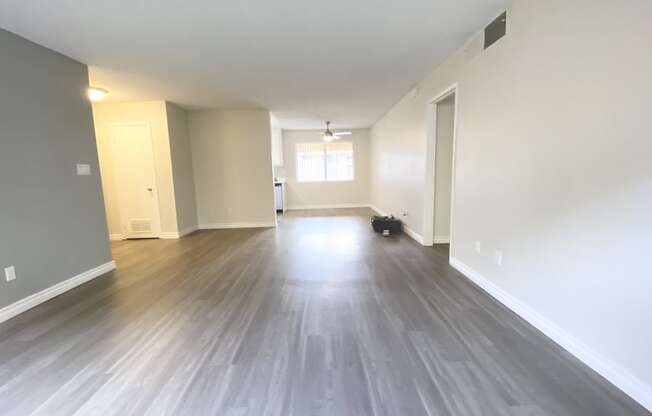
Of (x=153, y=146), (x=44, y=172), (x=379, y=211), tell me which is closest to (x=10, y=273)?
(x=44, y=172)

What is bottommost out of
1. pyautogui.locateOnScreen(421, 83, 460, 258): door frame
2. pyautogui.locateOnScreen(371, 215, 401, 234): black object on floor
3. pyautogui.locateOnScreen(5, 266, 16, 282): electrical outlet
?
pyautogui.locateOnScreen(371, 215, 401, 234): black object on floor

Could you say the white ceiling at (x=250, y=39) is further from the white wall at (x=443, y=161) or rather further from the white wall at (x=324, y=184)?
the white wall at (x=324, y=184)

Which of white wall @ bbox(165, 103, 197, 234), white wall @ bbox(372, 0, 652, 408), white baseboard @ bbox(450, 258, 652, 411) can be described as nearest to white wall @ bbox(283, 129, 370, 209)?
white wall @ bbox(165, 103, 197, 234)

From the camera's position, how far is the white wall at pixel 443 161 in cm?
405

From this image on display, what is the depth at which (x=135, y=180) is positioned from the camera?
514cm

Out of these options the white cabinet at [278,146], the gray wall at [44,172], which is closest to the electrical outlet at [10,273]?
the gray wall at [44,172]

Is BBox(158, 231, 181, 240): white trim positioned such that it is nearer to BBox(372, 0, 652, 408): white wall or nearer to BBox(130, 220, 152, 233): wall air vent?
BBox(130, 220, 152, 233): wall air vent

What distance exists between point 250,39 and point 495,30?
2239 mm

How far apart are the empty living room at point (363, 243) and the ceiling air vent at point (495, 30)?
0.02 m

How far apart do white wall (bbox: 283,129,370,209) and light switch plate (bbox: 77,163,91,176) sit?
19.2 ft

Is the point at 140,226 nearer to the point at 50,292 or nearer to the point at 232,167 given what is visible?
the point at 232,167

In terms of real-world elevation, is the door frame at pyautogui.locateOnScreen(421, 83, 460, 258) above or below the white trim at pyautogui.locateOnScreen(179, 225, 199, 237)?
above

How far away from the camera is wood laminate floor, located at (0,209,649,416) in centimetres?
141

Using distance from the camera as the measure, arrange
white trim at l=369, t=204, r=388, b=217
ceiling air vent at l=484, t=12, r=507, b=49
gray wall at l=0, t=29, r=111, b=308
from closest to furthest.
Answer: ceiling air vent at l=484, t=12, r=507, b=49 → gray wall at l=0, t=29, r=111, b=308 → white trim at l=369, t=204, r=388, b=217
